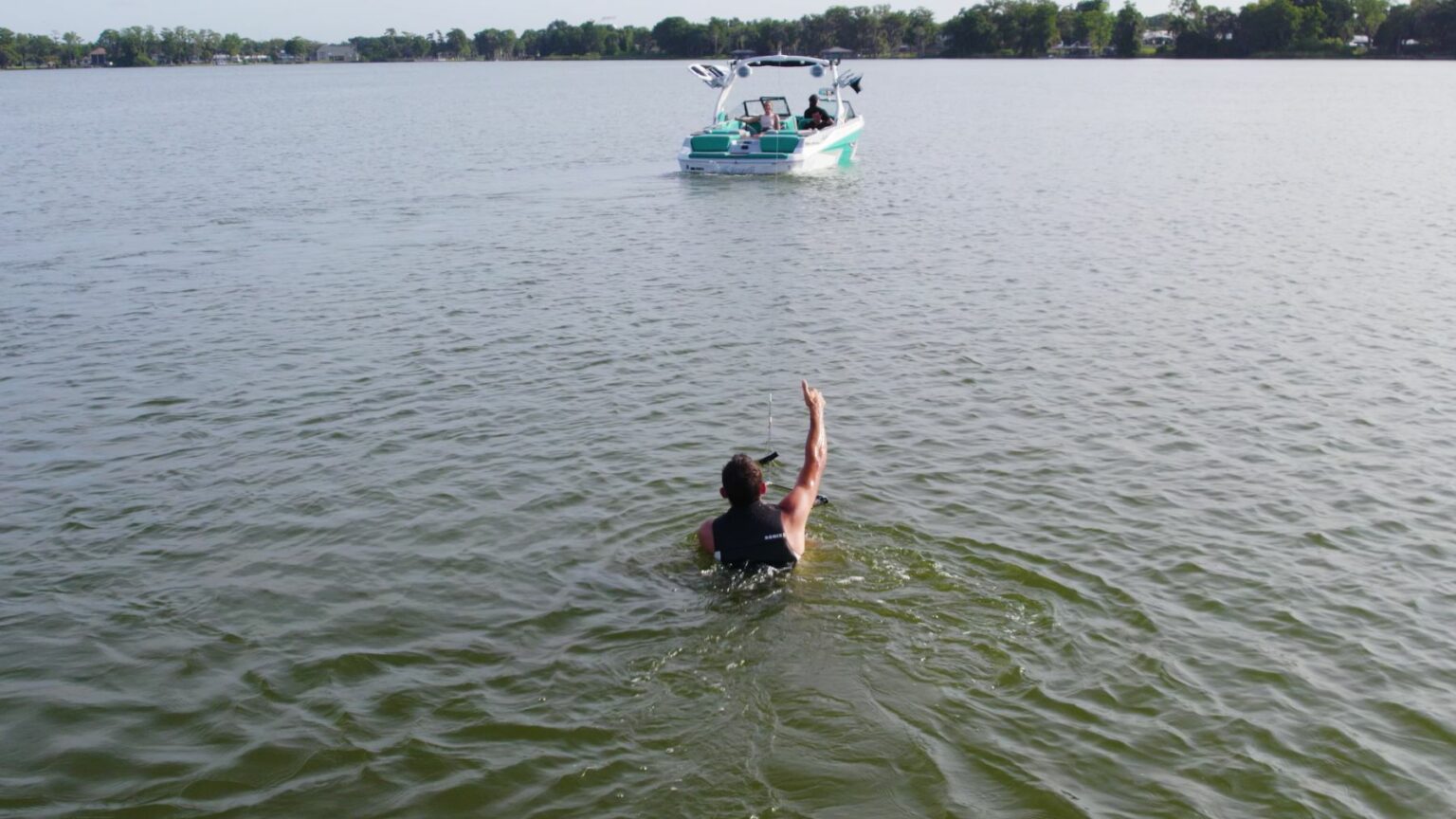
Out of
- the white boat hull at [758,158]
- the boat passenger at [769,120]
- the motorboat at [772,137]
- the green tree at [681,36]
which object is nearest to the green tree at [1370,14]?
the green tree at [681,36]

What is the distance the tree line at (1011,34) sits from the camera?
126 meters

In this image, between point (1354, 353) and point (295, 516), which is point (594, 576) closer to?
point (295, 516)

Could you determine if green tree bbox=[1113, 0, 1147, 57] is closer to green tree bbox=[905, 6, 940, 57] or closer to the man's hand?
green tree bbox=[905, 6, 940, 57]

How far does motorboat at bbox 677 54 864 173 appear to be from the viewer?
30.6 m

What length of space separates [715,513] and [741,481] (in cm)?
183

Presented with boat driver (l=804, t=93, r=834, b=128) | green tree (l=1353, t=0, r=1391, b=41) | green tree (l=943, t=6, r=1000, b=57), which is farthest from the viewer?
green tree (l=943, t=6, r=1000, b=57)

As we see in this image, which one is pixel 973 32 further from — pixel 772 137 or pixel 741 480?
pixel 741 480

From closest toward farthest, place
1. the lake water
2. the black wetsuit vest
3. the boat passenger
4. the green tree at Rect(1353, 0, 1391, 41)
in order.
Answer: the lake water, the black wetsuit vest, the boat passenger, the green tree at Rect(1353, 0, 1391, 41)

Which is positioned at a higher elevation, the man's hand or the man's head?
the man's hand

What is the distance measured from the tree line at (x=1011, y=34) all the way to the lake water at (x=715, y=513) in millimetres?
123351

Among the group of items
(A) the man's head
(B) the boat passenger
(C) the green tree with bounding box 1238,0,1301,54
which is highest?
(C) the green tree with bounding box 1238,0,1301,54

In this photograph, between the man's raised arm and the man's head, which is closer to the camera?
→ the man's head

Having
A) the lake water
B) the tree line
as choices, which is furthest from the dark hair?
the tree line

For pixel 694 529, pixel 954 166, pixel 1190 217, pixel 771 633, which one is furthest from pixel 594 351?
pixel 954 166
